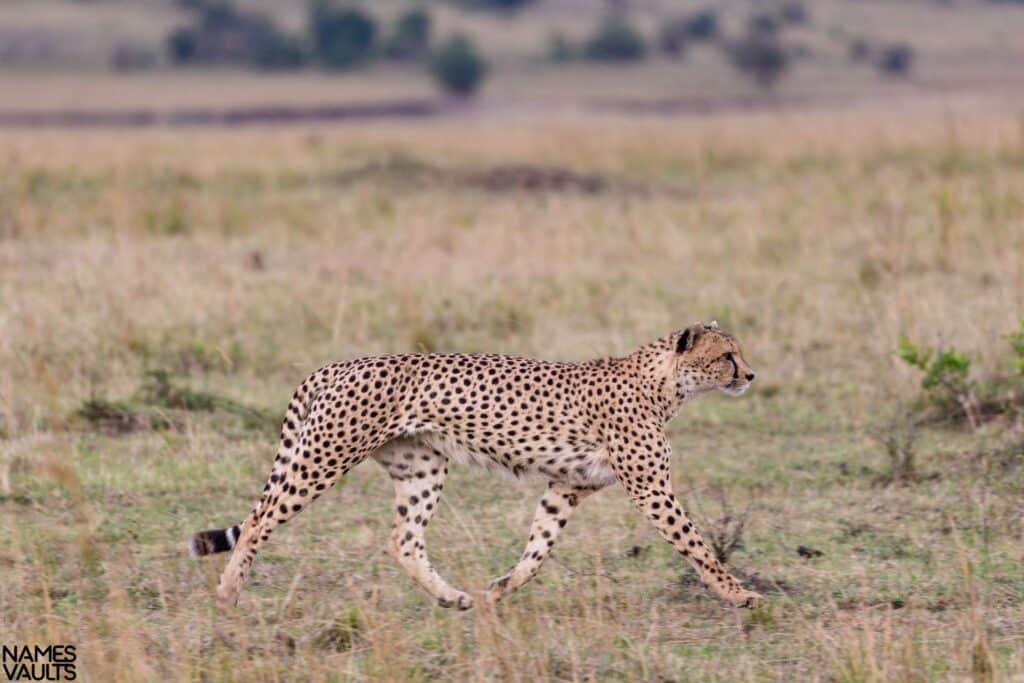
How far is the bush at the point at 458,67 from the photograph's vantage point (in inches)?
1734

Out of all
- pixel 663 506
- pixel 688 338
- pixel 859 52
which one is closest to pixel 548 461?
pixel 663 506

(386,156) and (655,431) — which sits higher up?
(386,156)

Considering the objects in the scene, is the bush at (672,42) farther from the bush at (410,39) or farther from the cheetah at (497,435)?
the cheetah at (497,435)

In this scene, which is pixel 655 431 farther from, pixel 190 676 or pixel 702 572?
pixel 190 676

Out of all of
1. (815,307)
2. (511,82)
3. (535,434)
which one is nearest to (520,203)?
(815,307)

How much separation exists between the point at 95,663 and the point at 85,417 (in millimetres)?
3213

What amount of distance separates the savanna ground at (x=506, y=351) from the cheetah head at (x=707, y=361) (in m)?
0.62

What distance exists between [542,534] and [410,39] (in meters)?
48.7

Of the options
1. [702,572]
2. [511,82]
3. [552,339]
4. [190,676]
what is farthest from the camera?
[511,82]

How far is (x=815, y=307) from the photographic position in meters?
9.70

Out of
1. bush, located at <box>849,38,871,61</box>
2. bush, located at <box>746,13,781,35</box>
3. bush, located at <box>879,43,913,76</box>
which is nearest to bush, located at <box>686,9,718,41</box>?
bush, located at <box>746,13,781,35</box>

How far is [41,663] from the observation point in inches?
170

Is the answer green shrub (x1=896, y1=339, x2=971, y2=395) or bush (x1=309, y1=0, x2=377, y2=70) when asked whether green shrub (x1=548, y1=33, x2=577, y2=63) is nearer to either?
bush (x1=309, y1=0, x2=377, y2=70)

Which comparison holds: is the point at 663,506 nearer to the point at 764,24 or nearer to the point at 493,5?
the point at 764,24
